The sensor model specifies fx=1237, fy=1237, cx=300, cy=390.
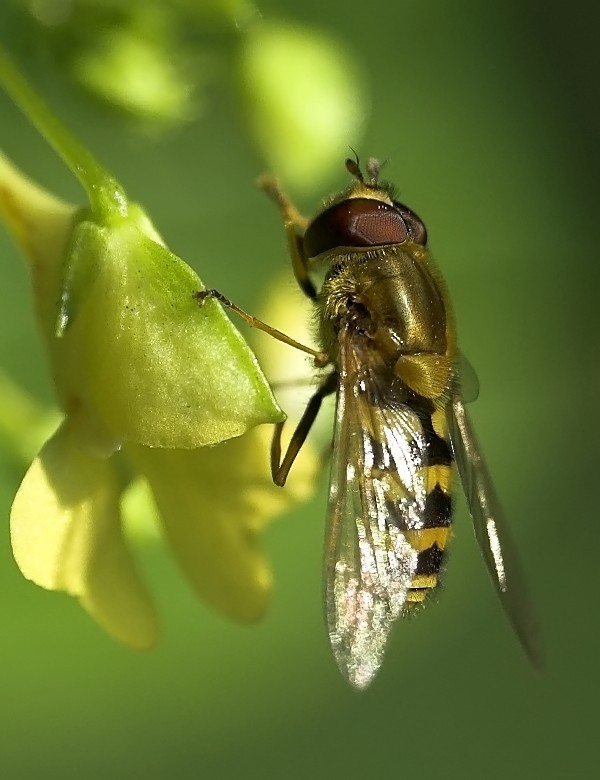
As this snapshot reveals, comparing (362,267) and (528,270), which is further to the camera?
(528,270)

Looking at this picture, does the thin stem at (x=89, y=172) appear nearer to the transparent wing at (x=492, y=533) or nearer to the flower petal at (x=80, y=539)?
the flower petal at (x=80, y=539)

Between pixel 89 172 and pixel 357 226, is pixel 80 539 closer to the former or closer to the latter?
pixel 89 172

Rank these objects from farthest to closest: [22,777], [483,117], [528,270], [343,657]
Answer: [483,117]
[528,270]
[22,777]
[343,657]

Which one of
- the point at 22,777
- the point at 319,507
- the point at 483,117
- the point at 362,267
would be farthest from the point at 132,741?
the point at 483,117

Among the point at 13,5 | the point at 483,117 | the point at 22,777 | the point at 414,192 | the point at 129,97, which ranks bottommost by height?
the point at 22,777

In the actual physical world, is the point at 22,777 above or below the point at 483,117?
below

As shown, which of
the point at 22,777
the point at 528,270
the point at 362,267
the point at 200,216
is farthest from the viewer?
the point at 528,270

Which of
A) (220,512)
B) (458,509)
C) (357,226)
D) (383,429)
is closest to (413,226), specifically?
(357,226)

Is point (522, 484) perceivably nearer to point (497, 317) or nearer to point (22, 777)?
point (497, 317)
